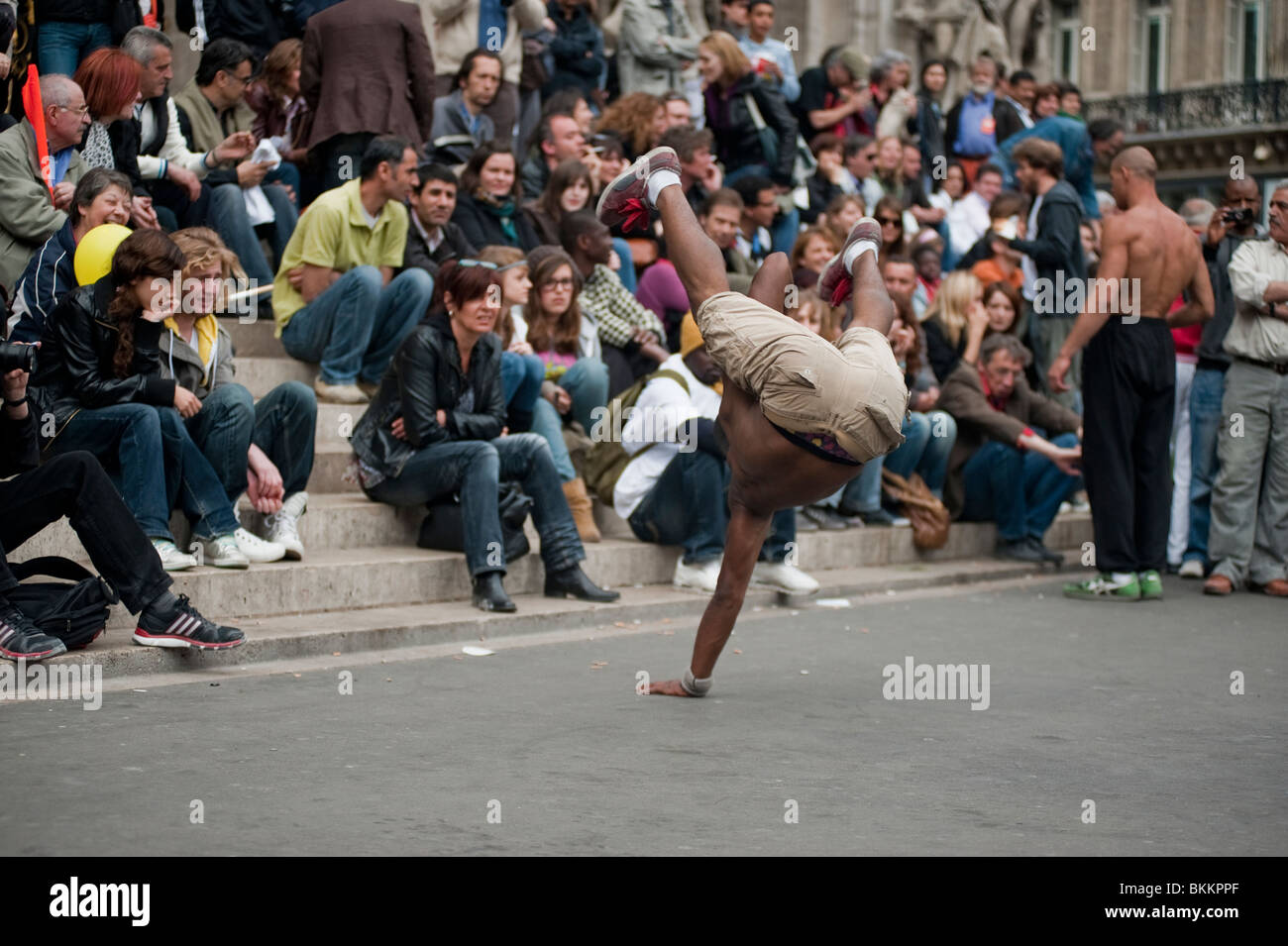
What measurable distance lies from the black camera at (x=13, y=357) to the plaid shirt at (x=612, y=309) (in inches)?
190

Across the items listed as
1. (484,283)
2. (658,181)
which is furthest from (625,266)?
(658,181)

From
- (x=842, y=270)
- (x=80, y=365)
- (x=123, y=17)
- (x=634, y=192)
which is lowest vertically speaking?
(x=80, y=365)

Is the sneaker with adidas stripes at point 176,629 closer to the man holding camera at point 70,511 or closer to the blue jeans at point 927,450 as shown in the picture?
the man holding camera at point 70,511

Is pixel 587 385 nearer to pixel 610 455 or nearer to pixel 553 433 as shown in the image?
pixel 610 455

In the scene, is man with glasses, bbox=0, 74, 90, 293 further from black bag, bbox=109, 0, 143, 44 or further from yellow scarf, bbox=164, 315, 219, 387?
black bag, bbox=109, 0, 143, 44

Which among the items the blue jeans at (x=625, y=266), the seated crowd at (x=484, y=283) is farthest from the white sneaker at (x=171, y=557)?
the blue jeans at (x=625, y=266)

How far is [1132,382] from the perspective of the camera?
1065 cm

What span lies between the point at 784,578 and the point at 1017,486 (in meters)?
2.88

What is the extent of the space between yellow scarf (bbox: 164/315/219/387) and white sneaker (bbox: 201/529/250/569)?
0.84m

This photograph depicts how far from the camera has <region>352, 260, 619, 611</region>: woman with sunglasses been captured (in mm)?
9031

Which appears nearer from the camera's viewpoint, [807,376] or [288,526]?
[807,376]

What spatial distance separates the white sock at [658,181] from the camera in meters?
7.17

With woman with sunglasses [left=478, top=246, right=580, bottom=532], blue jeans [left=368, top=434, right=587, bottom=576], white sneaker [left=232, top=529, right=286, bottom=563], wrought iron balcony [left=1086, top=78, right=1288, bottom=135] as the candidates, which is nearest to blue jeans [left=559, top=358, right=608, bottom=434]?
woman with sunglasses [left=478, top=246, right=580, bottom=532]
